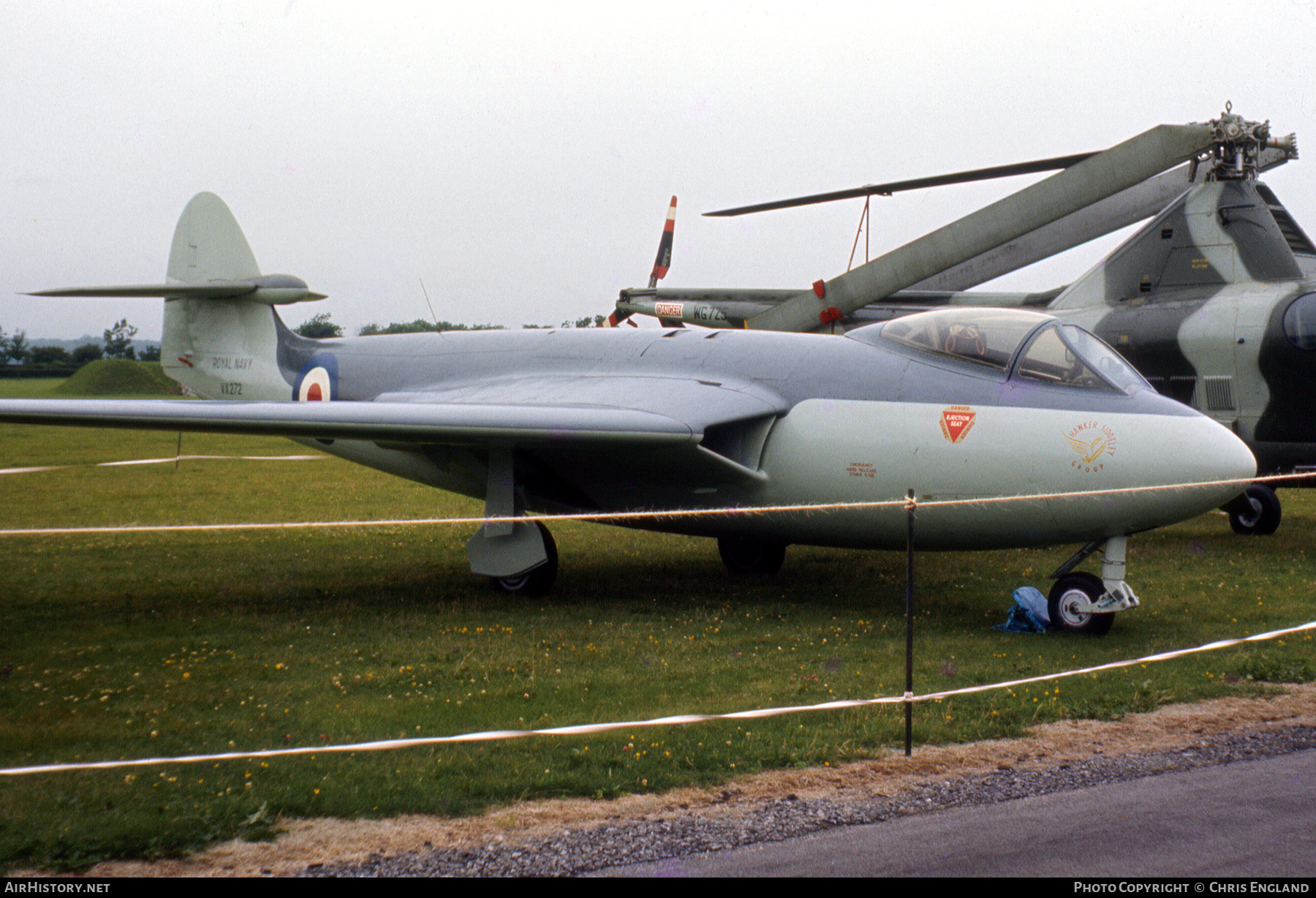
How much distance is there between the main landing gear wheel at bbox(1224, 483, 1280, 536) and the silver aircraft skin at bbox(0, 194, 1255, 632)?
20.7ft

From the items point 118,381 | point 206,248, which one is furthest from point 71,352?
point 206,248

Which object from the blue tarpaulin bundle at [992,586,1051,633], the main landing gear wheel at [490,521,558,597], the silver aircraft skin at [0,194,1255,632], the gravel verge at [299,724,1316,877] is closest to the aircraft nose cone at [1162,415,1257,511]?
the silver aircraft skin at [0,194,1255,632]

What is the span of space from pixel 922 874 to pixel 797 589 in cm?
591

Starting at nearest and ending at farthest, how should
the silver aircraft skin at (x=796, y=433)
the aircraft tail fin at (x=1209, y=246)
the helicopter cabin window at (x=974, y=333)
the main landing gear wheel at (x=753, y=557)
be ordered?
the silver aircraft skin at (x=796, y=433), the helicopter cabin window at (x=974, y=333), the main landing gear wheel at (x=753, y=557), the aircraft tail fin at (x=1209, y=246)

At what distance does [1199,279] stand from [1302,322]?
1.39 m

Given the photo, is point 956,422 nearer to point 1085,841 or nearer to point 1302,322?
point 1085,841

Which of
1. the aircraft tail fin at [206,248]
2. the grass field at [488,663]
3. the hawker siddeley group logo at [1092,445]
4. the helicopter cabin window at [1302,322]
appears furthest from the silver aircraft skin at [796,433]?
the helicopter cabin window at [1302,322]

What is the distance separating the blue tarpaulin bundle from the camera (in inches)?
281

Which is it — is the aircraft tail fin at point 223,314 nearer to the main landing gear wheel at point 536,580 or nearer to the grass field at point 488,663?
the grass field at point 488,663

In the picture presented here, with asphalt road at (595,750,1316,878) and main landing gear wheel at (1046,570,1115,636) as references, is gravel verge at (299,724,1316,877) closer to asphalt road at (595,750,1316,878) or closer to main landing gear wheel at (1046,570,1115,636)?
asphalt road at (595,750,1316,878)

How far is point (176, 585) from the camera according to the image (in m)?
9.41

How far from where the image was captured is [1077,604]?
22.8 feet

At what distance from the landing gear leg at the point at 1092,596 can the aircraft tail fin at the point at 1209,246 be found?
5918 mm

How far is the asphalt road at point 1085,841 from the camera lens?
3.42 m
